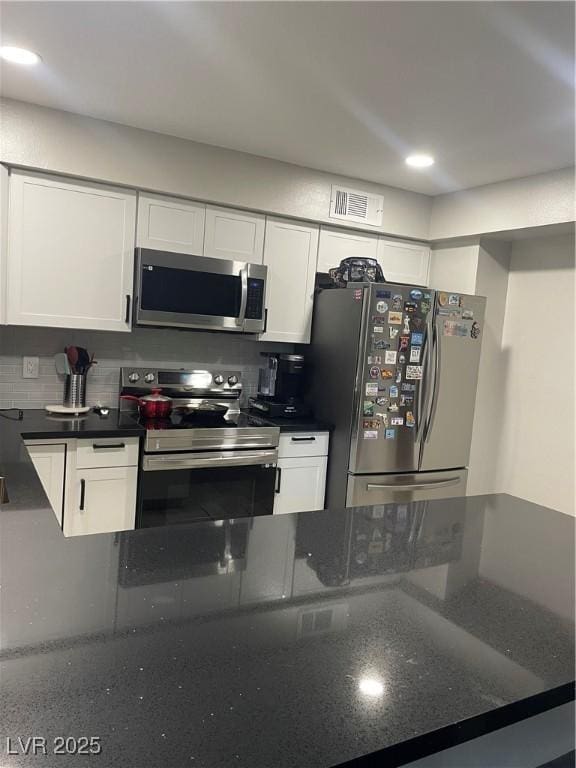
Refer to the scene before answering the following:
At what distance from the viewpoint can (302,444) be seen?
3.38 m

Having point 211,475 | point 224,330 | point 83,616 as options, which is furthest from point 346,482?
point 83,616

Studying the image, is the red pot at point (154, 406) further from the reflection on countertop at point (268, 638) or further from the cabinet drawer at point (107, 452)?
the reflection on countertop at point (268, 638)

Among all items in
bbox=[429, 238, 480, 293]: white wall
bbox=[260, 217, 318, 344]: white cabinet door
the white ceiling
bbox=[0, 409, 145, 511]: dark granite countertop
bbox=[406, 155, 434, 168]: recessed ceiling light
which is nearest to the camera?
bbox=[0, 409, 145, 511]: dark granite countertop

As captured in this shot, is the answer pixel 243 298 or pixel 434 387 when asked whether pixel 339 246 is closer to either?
pixel 243 298

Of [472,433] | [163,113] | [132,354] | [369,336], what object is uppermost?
[163,113]

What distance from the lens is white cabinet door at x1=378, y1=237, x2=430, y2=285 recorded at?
3.87m

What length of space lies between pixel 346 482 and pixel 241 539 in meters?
1.95

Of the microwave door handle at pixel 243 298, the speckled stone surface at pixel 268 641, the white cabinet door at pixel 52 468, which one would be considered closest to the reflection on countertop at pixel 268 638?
the speckled stone surface at pixel 268 641

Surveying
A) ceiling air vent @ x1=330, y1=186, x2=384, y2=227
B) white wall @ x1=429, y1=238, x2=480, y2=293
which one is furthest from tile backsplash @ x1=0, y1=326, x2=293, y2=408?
white wall @ x1=429, y1=238, x2=480, y2=293

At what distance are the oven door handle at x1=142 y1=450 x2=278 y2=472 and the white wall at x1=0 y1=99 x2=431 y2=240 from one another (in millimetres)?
1412

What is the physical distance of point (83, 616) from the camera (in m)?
0.98

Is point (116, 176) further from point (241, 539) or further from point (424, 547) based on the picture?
point (424, 547)

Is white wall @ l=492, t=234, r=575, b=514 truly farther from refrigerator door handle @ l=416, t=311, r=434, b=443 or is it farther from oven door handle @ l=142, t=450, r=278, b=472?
oven door handle @ l=142, t=450, r=278, b=472

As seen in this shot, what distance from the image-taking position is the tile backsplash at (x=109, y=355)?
10.4 ft
